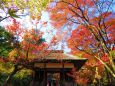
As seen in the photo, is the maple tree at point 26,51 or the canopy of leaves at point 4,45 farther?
the canopy of leaves at point 4,45

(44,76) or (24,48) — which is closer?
(24,48)

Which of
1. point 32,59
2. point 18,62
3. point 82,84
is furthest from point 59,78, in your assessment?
point 82,84

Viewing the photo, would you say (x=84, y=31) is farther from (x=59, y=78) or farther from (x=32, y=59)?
(x=32, y=59)

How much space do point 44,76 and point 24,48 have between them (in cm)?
405

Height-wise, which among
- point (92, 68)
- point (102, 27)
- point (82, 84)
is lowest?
point (82, 84)

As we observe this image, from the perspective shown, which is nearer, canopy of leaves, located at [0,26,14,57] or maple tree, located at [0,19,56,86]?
maple tree, located at [0,19,56,86]

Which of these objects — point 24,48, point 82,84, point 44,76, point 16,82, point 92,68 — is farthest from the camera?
point 92,68

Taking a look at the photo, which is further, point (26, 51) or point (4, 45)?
point (4, 45)

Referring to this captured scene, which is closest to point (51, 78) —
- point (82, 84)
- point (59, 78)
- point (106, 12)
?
point (59, 78)

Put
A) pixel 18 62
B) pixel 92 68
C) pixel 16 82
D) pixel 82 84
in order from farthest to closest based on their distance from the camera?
pixel 92 68
pixel 82 84
pixel 16 82
pixel 18 62

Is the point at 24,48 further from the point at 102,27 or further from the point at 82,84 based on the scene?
the point at 82,84

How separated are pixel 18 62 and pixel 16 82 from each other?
338 inches

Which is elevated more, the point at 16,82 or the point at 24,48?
the point at 24,48

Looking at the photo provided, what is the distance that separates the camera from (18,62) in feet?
57.1
